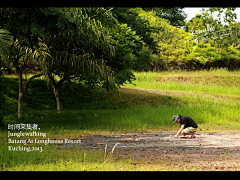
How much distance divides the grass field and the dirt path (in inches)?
20.0

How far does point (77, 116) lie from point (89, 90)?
5.13m

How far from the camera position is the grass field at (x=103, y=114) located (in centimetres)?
674

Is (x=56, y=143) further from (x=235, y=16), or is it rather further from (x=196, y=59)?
(x=196, y=59)

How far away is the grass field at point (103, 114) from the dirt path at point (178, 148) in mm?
509

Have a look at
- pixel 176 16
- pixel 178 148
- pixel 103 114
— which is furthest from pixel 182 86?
pixel 176 16

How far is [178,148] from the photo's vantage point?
8.03m

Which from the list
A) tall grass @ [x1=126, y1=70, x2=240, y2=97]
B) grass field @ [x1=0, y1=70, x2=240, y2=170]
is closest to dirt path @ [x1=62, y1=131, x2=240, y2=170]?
grass field @ [x1=0, y1=70, x2=240, y2=170]

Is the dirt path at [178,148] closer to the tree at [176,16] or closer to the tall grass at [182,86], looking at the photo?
the tall grass at [182,86]

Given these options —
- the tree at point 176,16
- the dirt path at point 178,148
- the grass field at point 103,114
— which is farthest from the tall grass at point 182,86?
the tree at point 176,16

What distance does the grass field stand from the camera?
674 cm

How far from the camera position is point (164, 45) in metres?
30.4

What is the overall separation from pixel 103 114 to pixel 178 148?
717 cm

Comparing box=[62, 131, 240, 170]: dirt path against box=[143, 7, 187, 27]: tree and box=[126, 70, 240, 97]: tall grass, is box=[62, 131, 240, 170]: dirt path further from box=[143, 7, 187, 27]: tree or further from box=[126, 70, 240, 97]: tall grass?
box=[143, 7, 187, 27]: tree

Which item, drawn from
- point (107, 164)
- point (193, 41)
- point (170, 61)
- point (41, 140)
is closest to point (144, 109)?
point (41, 140)
